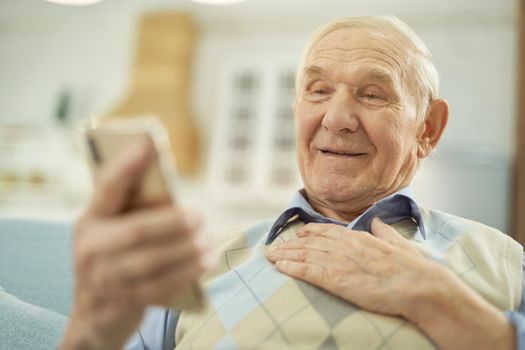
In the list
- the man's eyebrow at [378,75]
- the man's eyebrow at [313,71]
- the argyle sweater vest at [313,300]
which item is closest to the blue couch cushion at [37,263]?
the argyle sweater vest at [313,300]

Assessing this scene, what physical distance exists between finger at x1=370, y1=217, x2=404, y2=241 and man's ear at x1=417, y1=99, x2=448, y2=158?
13.6 inches

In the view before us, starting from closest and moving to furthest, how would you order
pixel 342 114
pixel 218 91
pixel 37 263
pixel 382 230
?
pixel 382 230, pixel 342 114, pixel 37 263, pixel 218 91

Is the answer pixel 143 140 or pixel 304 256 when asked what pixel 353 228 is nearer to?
pixel 304 256

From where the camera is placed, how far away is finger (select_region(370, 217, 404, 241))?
98cm

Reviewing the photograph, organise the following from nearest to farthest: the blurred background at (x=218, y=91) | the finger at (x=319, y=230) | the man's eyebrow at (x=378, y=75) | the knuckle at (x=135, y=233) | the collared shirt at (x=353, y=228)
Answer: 1. the knuckle at (x=135, y=233)
2. the finger at (x=319, y=230)
3. the collared shirt at (x=353, y=228)
4. the man's eyebrow at (x=378, y=75)
5. the blurred background at (x=218, y=91)

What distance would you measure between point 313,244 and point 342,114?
0.35 m

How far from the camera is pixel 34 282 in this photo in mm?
1235

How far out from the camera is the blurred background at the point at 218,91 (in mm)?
3936

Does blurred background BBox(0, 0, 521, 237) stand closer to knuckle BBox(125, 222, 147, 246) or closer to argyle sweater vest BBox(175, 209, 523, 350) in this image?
argyle sweater vest BBox(175, 209, 523, 350)

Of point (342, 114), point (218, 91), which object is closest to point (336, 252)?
point (342, 114)

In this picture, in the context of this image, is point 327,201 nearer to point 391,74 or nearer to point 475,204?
point 391,74

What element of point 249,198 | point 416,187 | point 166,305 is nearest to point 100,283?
point 166,305

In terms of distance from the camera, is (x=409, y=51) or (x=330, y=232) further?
(x=409, y=51)

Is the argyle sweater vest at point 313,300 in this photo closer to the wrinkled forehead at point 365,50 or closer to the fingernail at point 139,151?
the wrinkled forehead at point 365,50
